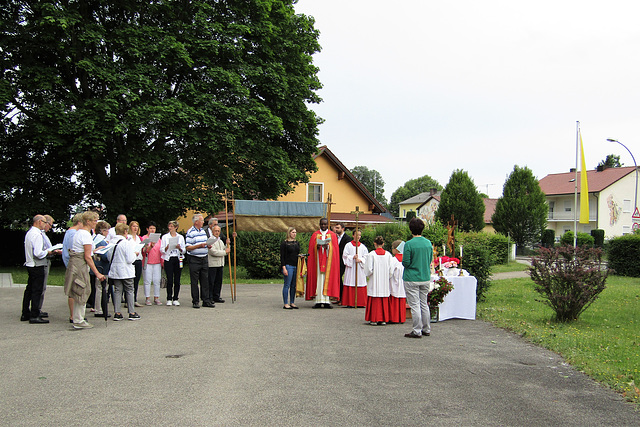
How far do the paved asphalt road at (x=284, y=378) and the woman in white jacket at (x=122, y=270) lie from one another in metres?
0.47

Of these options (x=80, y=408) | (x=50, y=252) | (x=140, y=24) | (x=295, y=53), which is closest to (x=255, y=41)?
(x=295, y=53)

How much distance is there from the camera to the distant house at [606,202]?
6031 centimetres

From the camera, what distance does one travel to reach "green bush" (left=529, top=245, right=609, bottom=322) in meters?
10.1

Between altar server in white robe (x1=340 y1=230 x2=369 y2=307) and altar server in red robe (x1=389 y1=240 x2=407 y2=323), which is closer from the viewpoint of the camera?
altar server in red robe (x1=389 y1=240 x2=407 y2=323)

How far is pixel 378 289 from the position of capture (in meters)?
10.5

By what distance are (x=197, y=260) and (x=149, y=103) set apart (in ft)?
33.1

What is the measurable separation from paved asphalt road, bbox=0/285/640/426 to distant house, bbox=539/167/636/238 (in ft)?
190

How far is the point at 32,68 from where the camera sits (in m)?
19.3

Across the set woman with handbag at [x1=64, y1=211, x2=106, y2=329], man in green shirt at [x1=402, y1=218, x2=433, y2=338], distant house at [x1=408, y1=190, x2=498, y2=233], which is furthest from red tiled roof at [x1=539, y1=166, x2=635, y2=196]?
woman with handbag at [x1=64, y1=211, x2=106, y2=329]

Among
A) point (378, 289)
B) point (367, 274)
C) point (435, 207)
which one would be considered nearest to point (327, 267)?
point (367, 274)

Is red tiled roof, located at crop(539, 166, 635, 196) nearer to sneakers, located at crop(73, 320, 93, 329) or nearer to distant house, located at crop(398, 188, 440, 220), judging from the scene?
distant house, located at crop(398, 188, 440, 220)

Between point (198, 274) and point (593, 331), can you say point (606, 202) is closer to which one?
point (593, 331)

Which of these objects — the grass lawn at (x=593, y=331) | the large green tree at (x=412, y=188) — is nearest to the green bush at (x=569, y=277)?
the grass lawn at (x=593, y=331)

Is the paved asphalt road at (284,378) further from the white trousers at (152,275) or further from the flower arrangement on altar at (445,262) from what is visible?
the white trousers at (152,275)
